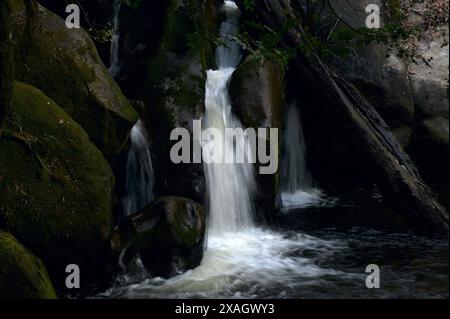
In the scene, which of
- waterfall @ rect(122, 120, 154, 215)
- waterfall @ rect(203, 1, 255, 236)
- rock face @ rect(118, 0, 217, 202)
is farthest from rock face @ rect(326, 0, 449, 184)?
waterfall @ rect(122, 120, 154, 215)

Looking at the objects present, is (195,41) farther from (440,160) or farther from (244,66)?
(440,160)

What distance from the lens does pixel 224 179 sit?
29.5ft

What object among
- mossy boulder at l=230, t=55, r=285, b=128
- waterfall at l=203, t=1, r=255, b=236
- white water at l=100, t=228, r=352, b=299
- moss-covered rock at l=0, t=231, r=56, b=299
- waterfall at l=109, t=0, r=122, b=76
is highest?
waterfall at l=109, t=0, r=122, b=76

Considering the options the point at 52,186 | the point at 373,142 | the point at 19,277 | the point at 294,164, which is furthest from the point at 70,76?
the point at 294,164

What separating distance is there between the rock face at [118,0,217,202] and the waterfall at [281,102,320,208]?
2600 millimetres

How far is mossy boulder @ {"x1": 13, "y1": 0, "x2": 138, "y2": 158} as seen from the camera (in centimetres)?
719

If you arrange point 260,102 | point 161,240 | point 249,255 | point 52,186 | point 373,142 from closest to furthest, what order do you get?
point 52,186, point 161,240, point 249,255, point 373,142, point 260,102

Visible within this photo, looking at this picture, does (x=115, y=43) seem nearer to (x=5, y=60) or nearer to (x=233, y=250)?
(x=233, y=250)

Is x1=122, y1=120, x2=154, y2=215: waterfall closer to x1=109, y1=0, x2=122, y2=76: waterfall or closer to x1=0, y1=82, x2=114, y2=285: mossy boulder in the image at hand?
x1=0, y1=82, x2=114, y2=285: mossy boulder

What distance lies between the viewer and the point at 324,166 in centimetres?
1208

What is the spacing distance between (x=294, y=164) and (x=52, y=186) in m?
6.52

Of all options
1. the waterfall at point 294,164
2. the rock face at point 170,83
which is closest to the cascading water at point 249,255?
the rock face at point 170,83

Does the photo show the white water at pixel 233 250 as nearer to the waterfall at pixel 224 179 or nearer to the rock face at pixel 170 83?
the waterfall at pixel 224 179
